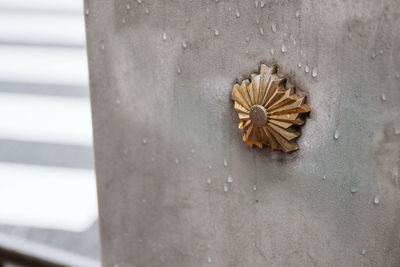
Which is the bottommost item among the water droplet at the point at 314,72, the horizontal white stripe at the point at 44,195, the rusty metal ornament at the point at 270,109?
the horizontal white stripe at the point at 44,195

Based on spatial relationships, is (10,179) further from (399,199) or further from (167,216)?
(399,199)

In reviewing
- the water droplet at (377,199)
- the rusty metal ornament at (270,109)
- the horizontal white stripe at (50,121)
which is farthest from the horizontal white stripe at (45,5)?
the water droplet at (377,199)

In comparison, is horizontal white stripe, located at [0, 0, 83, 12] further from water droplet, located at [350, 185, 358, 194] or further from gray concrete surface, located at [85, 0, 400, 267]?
water droplet, located at [350, 185, 358, 194]

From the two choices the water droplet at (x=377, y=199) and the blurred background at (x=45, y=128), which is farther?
the blurred background at (x=45, y=128)

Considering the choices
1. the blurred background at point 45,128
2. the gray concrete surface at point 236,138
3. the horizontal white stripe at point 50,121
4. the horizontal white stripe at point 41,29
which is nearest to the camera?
the gray concrete surface at point 236,138

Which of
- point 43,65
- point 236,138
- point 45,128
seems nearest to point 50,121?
point 45,128

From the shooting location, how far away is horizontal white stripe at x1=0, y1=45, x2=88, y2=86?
11.5ft

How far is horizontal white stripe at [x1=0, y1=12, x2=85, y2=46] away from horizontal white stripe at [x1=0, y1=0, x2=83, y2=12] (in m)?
0.07

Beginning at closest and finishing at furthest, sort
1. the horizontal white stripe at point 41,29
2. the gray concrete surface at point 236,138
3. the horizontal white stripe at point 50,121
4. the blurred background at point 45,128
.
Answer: the gray concrete surface at point 236,138 → the blurred background at point 45,128 → the horizontal white stripe at point 50,121 → the horizontal white stripe at point 41,29

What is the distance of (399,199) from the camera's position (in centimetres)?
52

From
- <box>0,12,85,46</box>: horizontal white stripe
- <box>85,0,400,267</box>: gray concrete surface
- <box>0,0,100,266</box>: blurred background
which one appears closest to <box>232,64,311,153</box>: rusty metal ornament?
<box>85,0,400,267</box>: gray concrete surface

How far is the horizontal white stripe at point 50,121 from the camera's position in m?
3.29

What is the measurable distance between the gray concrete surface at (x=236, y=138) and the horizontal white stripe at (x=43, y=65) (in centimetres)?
285

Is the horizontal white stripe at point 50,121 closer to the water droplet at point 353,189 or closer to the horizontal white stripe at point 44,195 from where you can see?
the horizontal white stripe at point 44,195
